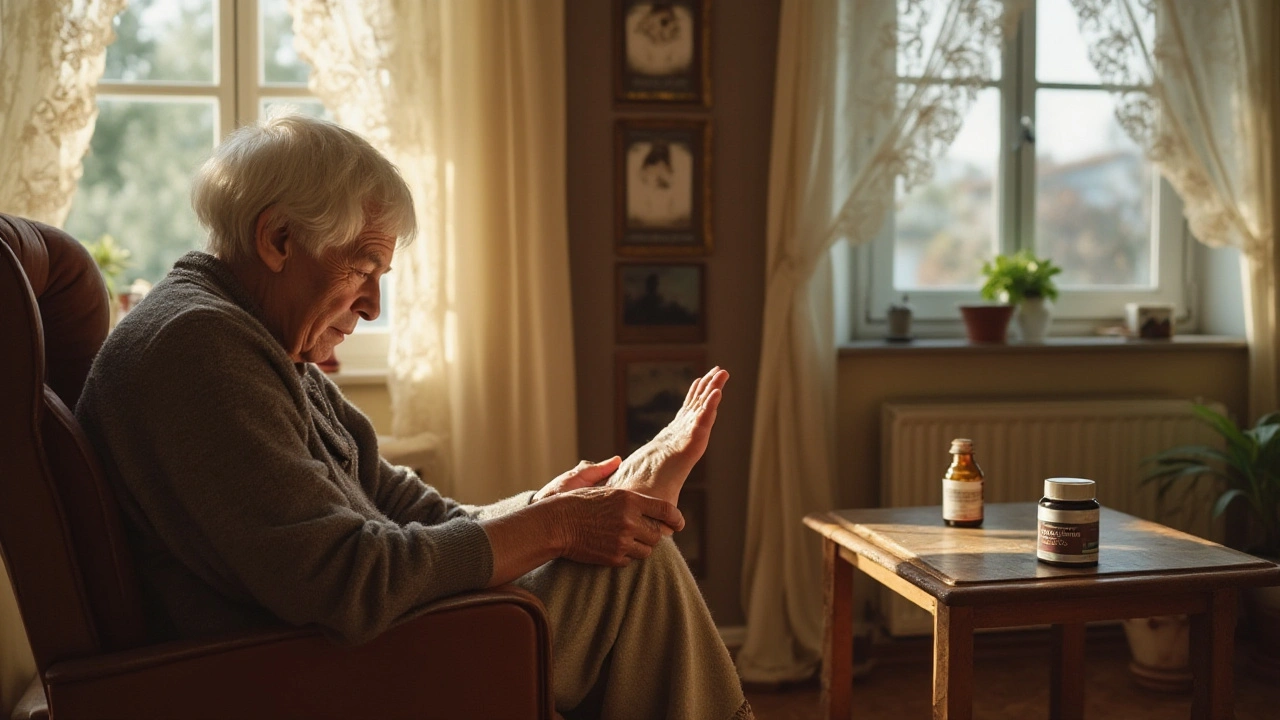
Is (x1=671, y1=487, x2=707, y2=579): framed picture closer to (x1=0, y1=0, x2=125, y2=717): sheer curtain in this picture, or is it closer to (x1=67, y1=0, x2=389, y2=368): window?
(x1=67, y1=0, x2=389, y2=368): window

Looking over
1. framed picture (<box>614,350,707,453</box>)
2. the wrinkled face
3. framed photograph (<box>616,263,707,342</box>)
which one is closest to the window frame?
framed photograph (<box>616,263,707,342</box>)

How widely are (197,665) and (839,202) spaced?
1974mm

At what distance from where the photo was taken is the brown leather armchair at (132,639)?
3.96ft

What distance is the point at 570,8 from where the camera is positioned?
2.70m

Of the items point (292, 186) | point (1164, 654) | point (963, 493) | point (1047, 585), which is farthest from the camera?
point (1164, 654)

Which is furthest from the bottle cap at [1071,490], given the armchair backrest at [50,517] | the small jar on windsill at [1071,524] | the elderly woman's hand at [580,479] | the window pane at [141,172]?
the window pane at [141,172]

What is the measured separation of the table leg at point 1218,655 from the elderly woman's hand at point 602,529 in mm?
926

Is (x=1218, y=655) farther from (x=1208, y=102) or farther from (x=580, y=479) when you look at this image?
(x=1208, y=102)

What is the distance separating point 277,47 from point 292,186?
1.52m

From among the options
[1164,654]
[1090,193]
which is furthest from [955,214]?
[1164,654]

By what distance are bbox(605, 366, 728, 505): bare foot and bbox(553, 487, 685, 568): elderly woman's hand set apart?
0.13 metres

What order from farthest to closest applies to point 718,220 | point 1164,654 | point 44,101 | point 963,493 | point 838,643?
point 718,220
point 1164,654
point 44,101
point 838,643
point 963,493

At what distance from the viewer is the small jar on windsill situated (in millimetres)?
1691

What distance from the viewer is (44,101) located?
2324mm
